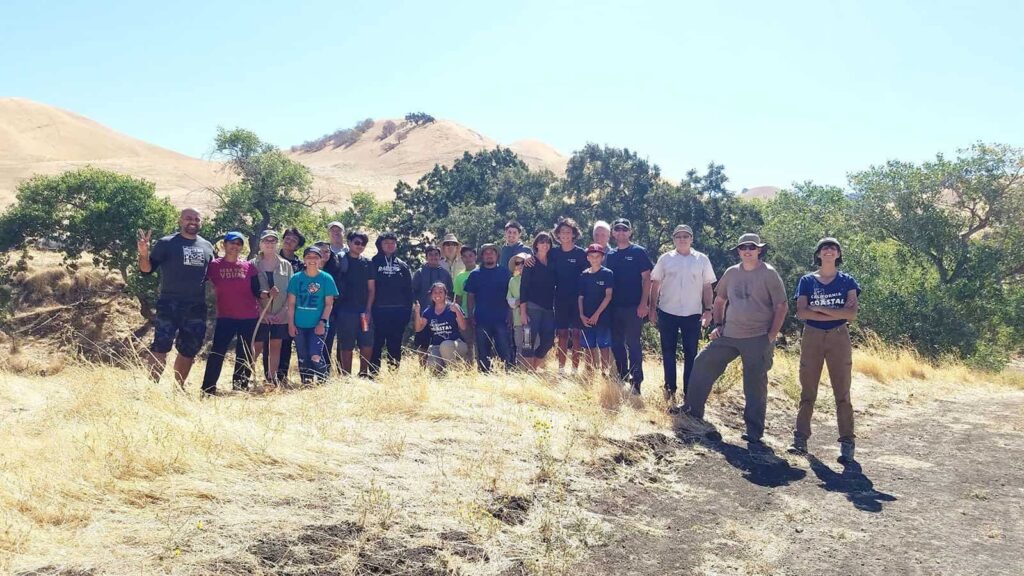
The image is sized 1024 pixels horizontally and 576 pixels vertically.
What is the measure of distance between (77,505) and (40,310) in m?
22.7

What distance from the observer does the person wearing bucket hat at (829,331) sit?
19.5 ft

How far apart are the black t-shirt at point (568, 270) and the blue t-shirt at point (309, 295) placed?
2452 mm

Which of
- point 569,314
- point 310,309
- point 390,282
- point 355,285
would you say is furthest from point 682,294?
point 310,309

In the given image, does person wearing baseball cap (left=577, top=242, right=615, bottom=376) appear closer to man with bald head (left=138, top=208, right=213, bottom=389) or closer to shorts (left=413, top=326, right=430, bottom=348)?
shorts (left=413, top=326, right=430, bottom=348)

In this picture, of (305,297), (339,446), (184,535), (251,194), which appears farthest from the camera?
(251,194)

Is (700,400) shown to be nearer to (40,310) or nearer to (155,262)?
(155,262)

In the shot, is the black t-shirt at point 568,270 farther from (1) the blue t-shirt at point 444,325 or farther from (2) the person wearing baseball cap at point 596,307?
(1) the blue t-shirt at point 444,325

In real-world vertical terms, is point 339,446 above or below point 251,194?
below

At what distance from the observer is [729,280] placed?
6406 mm

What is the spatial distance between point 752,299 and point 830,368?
902 millimetres

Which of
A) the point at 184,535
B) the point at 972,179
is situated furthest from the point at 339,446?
the point at 972,179

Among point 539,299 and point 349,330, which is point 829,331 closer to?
point 539,299

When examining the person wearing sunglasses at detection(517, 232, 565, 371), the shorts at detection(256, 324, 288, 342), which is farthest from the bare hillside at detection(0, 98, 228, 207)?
the person wearing sunglasses at detection(517, 232, 565, 371)

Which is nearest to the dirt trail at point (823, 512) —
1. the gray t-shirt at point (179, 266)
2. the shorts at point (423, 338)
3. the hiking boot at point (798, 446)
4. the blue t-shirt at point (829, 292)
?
the hiking boot at point (798, 446)
